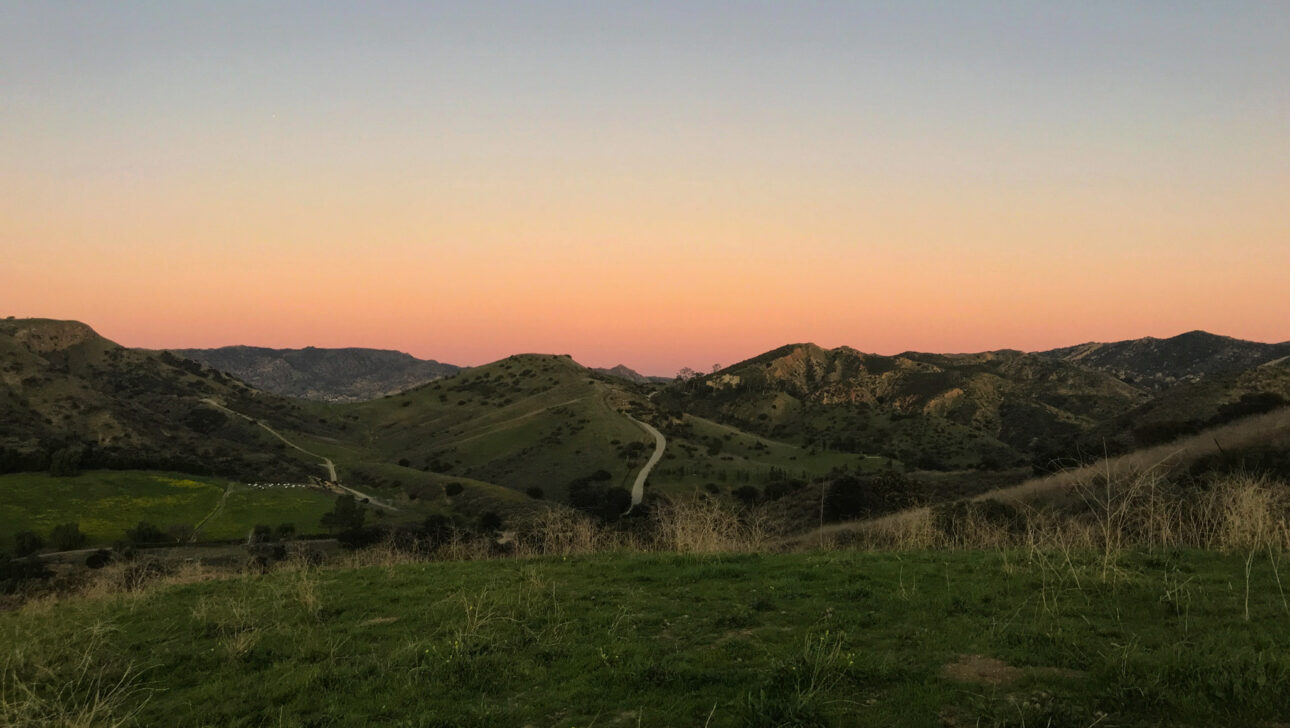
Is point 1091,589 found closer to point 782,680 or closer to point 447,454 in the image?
point 782,680

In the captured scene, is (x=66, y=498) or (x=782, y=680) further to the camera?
(x=66, y=498)

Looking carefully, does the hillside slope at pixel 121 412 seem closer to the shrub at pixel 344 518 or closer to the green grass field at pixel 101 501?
the green grass field at pixel 101 501

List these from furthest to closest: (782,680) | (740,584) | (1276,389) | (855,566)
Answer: (1276,389) < (855,566) < (740,584) < (782,680)

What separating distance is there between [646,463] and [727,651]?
3852 inches

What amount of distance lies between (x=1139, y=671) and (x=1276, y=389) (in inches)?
3451

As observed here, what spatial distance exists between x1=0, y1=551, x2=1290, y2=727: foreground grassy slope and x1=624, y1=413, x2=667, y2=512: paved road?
227ft

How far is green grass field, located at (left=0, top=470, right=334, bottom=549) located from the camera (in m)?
65.9

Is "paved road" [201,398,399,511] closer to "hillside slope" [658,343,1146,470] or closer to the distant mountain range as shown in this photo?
the distant mountain range

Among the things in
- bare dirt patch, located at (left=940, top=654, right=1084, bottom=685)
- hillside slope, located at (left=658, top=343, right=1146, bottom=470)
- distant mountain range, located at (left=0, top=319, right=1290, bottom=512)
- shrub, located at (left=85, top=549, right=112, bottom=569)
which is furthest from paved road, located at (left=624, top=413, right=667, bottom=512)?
bare dirt patch, located at (left=940, top=654, right=1084, bottom=685)

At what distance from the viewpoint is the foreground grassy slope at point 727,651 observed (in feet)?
21.6

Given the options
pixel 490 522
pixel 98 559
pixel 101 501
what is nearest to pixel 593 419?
pixel 490 522

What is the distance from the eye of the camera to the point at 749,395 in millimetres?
178875

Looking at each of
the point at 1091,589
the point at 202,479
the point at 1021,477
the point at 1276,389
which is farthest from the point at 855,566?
the point at 202,479

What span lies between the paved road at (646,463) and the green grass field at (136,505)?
38103mm
